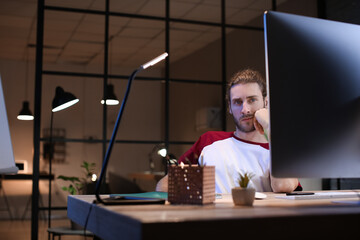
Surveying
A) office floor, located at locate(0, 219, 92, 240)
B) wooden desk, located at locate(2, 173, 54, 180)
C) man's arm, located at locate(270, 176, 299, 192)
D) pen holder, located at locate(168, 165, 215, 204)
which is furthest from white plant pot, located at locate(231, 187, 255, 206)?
wooden desk, located at locate(2, 173, 54, 180)

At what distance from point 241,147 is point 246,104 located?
0.20m

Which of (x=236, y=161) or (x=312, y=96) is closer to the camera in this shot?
(x=312, y=96)

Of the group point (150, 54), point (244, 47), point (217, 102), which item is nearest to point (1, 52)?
point (150, 54)

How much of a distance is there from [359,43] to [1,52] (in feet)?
25.5

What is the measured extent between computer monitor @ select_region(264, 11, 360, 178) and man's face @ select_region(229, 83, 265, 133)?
0.94 m

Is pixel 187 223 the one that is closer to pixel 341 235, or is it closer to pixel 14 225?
pixel 341 235

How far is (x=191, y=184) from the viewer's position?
1.05m

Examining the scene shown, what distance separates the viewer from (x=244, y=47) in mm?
5926

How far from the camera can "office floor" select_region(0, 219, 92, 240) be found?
566cm

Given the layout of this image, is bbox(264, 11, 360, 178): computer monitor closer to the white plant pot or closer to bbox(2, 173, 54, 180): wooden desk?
the white plant pot

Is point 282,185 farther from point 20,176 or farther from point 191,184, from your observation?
point 20,176

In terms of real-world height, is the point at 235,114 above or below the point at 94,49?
below

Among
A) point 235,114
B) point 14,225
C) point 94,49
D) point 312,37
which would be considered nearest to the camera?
point 312,37

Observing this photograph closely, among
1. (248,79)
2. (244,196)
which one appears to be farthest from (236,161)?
(244,196)
